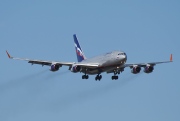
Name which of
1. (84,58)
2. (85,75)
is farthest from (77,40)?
(85,75)

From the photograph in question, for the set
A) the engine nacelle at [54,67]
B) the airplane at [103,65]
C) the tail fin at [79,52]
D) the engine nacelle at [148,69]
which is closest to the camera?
the airplane at [103,65]

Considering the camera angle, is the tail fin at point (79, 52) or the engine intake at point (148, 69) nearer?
the engine intake at point (148, 69)

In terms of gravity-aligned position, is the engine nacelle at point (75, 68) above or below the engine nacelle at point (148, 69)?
above

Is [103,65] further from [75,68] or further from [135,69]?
[135,69]

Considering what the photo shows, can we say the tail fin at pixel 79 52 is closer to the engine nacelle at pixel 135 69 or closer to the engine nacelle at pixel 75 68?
the engine nacelle at pixel 135 69

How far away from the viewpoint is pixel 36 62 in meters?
123

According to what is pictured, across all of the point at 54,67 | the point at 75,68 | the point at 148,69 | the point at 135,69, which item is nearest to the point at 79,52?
the point at 54,67

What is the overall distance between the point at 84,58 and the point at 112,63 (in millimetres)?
20795

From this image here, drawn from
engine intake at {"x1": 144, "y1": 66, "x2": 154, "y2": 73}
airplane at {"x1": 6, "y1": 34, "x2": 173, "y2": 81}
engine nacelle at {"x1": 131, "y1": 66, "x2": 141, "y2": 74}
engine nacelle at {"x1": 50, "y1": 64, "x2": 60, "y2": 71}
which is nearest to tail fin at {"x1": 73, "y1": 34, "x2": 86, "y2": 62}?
airplane at {"x1": 6, "y1": 34, "x2": 173, "y2": 81}

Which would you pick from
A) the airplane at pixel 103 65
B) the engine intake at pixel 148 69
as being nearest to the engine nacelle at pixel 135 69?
the airplane at pixel 103 65

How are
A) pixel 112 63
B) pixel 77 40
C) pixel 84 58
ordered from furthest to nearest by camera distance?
pixel 77 40 → pixel 84 58 → pixel 112 63

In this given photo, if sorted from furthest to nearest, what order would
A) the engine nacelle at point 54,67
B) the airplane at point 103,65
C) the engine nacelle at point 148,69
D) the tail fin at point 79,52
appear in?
the tail fin at point 79,52 < the engine nacelle at point 148,69 < the engine nacelle at point 54,67 < the airplane at point 103,65

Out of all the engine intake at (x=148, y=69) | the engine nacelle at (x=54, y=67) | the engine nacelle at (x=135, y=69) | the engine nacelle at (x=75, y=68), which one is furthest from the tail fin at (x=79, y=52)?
the engine intake at (x=148, y=69)

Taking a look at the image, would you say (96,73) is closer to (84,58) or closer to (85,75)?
(85,75)
